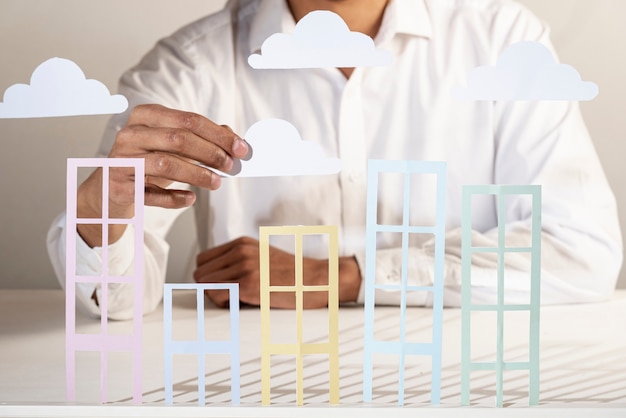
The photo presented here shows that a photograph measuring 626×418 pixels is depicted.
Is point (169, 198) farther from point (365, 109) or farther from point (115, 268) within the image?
point (365, 109)

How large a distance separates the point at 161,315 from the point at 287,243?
15.4 inches

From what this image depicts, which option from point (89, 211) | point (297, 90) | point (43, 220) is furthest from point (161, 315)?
point (43, 220)

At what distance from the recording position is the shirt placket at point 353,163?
1759mm

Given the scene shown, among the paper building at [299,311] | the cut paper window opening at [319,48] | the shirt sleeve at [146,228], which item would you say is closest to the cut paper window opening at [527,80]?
the cut paper window opening at [319,48]

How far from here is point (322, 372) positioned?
3.58 ft

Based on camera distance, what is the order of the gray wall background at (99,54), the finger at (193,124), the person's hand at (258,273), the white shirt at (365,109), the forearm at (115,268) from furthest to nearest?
the gray wall background at (99,54), the white shirt at (365,109), the person's hand at (258,273), the forearm at (115,268), the finger at (193,124)

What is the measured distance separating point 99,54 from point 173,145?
1.09 metres

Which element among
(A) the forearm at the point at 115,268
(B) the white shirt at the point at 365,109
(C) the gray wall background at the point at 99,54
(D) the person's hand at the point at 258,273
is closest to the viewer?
(A) the forearm at the point at 115,268

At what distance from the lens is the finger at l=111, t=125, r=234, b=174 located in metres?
1.07

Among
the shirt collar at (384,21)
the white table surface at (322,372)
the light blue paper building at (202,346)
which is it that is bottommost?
the white table surface at (322,372)

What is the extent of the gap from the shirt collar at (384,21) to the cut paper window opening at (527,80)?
30.1 inches

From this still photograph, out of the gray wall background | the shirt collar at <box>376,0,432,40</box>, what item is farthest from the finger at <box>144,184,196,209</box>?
the gray wall background

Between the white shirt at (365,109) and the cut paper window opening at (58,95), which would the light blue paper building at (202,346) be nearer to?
the cut paper window opening at (58,95)

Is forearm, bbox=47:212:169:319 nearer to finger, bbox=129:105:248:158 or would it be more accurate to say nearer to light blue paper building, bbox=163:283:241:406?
finger, bbox=129:105:248:158
